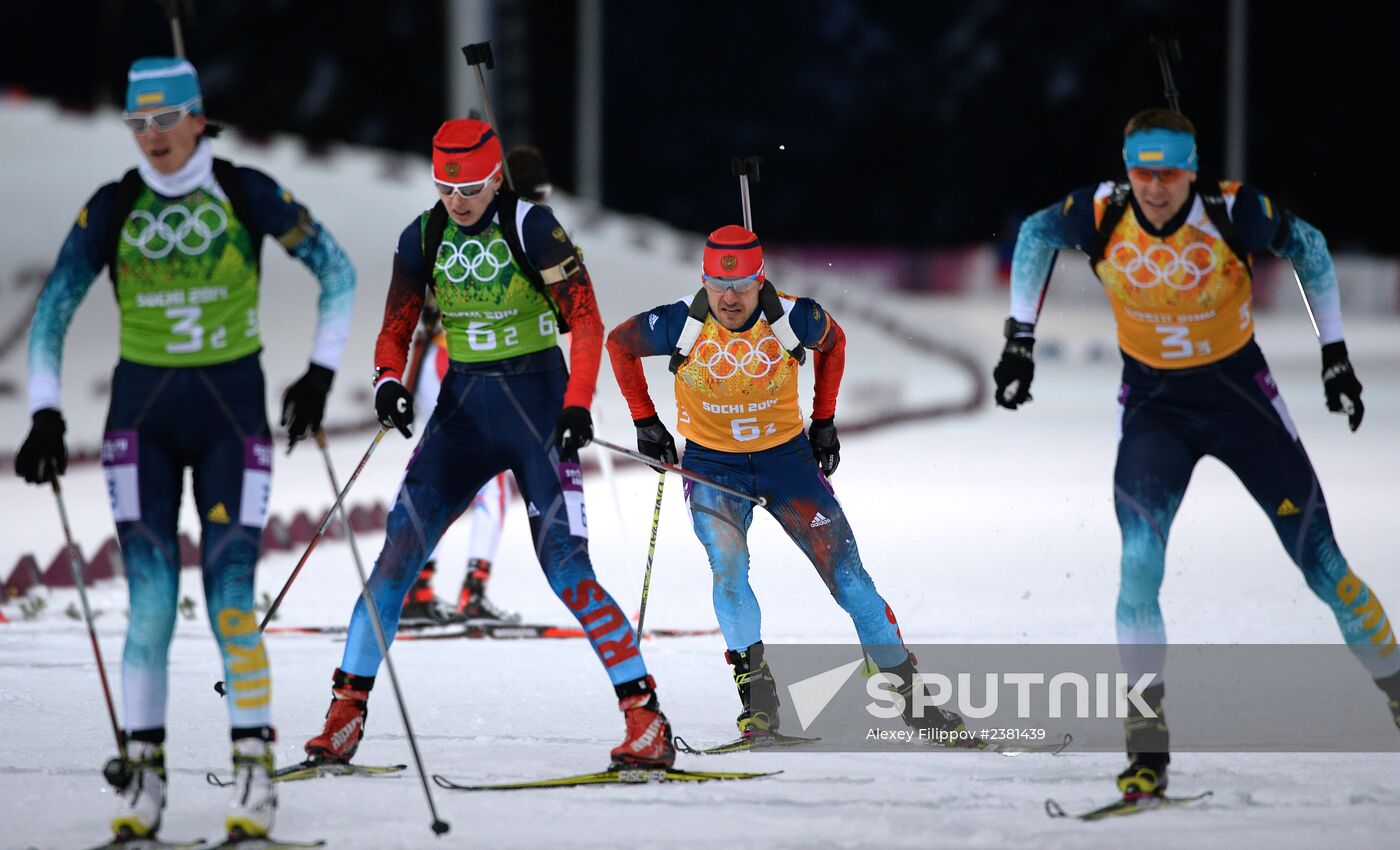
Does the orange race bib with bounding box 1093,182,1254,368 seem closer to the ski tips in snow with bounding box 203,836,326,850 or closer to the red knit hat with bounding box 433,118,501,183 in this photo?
the red knit hat with bounding box 433,118,501,183

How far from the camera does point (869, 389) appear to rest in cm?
2345

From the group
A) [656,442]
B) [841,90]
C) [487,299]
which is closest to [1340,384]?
[656,442]

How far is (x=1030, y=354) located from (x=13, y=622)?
5.55 m

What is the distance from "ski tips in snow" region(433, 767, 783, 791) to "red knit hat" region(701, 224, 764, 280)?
68.0 inches

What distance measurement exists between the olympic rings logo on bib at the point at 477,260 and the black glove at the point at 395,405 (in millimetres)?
402

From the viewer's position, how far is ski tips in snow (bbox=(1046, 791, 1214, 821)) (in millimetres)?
5516

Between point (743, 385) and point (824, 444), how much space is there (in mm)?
494

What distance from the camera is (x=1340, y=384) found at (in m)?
6.12

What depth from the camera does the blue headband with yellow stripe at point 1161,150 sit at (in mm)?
5762

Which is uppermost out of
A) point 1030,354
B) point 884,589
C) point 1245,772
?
point 1030,354

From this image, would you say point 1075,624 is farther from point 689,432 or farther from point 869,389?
point 869,389

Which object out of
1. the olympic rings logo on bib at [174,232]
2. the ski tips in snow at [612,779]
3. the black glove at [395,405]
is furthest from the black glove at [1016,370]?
the olympic rings logo on bib at [174,232]

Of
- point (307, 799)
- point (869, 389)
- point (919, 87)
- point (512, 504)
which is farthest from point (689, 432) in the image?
point (919, 87)

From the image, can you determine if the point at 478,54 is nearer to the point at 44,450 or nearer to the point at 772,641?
the point at 44,450
